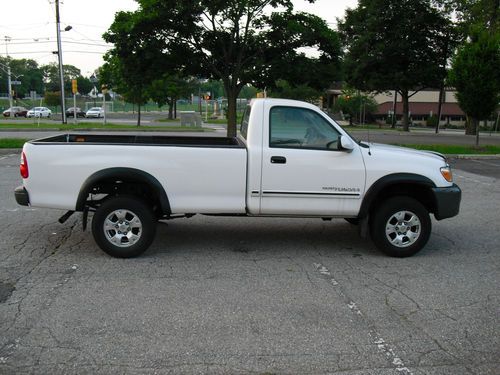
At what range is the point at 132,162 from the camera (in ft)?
18.8

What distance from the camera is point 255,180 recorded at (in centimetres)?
587

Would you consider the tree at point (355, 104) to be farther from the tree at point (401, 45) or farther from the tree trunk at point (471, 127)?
the tree trunk at point (471, 127)

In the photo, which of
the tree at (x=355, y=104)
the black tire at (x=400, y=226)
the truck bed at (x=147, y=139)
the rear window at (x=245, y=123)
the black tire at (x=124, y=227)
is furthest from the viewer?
the tree at (x=355, y=104)

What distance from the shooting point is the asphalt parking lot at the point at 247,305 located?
12.0ft

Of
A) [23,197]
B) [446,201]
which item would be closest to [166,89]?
[23,197]

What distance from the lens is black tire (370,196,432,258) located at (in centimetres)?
608

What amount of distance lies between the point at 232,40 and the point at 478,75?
908 centimetres

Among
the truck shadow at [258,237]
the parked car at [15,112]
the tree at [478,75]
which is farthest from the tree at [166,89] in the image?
the truck shadow at [258,237]

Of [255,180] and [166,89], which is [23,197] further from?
[166,89]

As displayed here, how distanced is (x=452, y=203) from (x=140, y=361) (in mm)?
4249

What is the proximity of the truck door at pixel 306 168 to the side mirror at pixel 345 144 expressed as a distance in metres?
0.06

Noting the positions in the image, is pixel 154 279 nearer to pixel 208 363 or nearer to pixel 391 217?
pixel 208 363

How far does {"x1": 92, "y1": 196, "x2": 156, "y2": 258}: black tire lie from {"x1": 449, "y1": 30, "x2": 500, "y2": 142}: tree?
16.2m

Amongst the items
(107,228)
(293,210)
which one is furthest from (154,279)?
(293,210)
